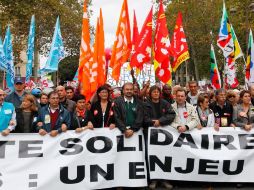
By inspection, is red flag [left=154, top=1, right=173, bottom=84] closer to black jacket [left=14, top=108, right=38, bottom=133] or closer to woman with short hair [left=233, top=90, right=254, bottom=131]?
woman with short hair [left=233, top=90, right=254, bottom=131]

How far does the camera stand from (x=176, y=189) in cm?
758

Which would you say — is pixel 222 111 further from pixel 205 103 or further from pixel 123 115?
pixel 123 115

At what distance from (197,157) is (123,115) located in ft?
4.72

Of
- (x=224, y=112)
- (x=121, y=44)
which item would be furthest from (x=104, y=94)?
(x=121, y=44)

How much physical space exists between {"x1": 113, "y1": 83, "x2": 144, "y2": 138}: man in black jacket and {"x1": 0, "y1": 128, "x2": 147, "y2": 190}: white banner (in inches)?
7.4

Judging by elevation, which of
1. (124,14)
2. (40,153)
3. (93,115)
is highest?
(124,14)

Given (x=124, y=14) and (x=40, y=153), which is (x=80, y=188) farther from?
(x=124, y=14)

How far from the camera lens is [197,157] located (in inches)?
305

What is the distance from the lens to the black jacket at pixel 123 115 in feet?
24.0

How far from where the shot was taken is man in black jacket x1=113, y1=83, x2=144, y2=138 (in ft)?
24.0

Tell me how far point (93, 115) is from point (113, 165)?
84 centimetres

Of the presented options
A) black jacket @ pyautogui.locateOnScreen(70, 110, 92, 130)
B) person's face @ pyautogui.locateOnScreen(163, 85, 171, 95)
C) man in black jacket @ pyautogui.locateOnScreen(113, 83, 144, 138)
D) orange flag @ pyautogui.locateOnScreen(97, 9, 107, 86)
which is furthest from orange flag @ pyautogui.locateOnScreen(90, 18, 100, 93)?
man in black jacket @ pyautogui.locateOnScreen(113, 83, 144, 138)

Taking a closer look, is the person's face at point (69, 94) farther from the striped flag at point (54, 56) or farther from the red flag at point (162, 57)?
the striped flag at point (54, 56)

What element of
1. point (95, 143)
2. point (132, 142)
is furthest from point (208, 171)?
point (95, 143)
